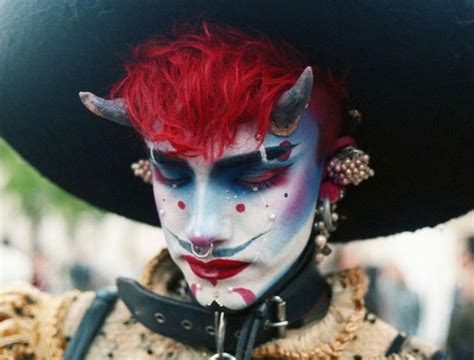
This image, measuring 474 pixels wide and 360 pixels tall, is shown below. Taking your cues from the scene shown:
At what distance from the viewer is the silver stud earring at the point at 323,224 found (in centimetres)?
145

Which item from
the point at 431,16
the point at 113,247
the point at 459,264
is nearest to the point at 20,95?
the point at 431,16

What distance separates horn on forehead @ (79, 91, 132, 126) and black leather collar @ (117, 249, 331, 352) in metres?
0.32

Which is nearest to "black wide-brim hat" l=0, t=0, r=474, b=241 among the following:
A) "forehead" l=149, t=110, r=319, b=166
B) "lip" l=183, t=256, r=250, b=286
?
"forehead" l=149, t=110, r=319, b=166

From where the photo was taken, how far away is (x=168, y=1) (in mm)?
1209

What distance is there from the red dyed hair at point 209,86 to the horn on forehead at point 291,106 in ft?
0.05

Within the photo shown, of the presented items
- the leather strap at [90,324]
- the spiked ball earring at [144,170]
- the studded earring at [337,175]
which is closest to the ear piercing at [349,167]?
the studded earring at [337,175]

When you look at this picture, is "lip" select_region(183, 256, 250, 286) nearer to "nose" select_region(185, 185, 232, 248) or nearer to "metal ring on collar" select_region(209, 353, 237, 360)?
"nose" select_region(185, 185, 232, 248)

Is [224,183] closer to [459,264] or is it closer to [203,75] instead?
[203,75]

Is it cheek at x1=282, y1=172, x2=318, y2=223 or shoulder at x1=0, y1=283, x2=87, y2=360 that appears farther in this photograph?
shoulder at x1=0, y1=283, x2=87, y2=360

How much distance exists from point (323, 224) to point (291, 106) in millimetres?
295

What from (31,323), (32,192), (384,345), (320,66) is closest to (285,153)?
(320,66)

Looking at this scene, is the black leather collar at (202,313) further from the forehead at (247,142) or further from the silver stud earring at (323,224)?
the forehead at (247,142)

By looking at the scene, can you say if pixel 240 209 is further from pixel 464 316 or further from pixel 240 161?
pixel 464 316

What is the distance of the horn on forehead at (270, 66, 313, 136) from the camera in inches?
48.1
